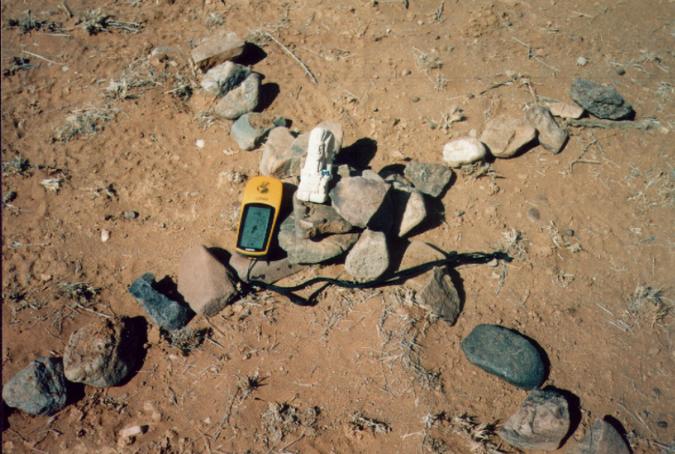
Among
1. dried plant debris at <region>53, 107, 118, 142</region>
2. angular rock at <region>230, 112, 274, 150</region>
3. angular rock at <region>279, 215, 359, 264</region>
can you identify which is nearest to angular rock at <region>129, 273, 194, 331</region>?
angular rock at <region>279, 215, 359, 264</region>

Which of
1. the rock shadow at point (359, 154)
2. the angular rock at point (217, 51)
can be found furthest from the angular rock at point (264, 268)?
the angular rock at point (217, 51)

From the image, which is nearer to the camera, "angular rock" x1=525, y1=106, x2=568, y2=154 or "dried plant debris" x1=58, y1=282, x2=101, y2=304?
"dried plant debris" x1=58, y1=282, x2=101, y2=304

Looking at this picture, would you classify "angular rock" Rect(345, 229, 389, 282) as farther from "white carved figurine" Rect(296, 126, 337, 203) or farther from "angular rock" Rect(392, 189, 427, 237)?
"white carved figurine" Rect(296, 126, 337, 203)

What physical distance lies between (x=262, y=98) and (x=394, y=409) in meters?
3.28

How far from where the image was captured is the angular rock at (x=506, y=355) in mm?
3492

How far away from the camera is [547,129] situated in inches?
175

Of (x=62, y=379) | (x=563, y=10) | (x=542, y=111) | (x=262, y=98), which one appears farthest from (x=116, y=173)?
(x=563, y=10)

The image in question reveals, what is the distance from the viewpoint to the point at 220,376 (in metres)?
3.66

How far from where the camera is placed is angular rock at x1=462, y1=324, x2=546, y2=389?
349 cm

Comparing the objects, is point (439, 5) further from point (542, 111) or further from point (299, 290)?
point (299, 290)

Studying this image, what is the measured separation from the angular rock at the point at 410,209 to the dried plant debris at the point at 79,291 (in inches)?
103

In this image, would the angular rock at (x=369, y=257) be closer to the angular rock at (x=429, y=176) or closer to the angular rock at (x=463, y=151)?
the angular rock at (x=429, y=176)

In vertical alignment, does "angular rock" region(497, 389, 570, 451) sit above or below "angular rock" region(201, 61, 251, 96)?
below

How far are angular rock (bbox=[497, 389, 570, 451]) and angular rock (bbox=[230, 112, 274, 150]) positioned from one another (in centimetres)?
321
